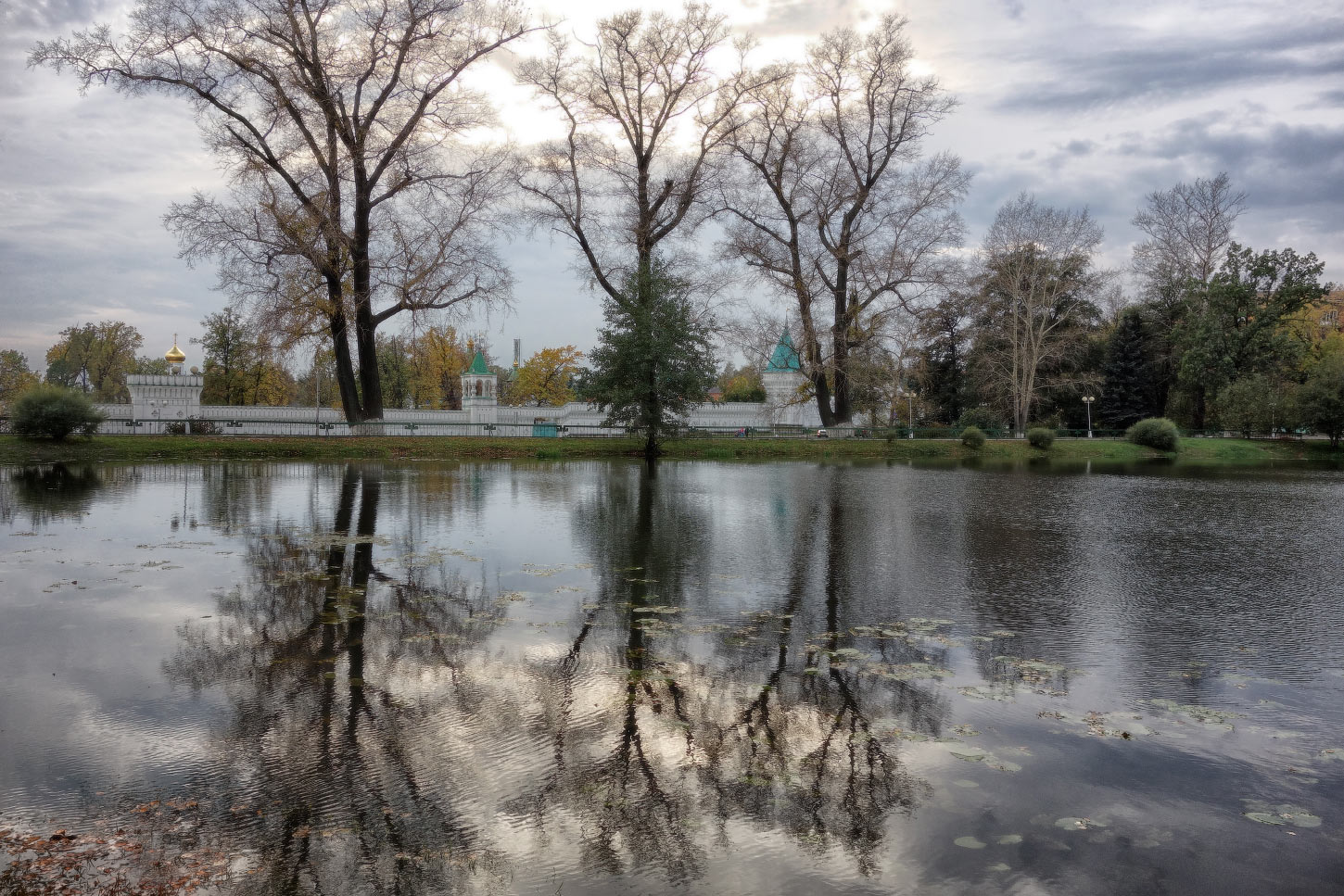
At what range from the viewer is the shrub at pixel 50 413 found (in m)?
27.5

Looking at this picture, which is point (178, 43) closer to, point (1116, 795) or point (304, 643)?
point (304, 643)

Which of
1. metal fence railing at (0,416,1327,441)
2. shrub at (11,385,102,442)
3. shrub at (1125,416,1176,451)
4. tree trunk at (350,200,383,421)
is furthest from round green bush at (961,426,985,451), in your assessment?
shrub at (11,385,102,442)

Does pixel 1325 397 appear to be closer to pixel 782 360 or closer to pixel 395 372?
pixel 782 360

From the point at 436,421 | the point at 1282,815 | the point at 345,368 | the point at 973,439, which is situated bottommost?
the point at 1282,815

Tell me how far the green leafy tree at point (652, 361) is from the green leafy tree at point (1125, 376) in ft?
114

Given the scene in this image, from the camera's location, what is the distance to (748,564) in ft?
33.4

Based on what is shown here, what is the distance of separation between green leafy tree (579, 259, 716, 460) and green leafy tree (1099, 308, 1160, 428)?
34.8m

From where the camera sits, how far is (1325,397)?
45.0 m

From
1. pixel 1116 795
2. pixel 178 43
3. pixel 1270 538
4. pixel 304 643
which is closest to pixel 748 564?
pixel 304 643

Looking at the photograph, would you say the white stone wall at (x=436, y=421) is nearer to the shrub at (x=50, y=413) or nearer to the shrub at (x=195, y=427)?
the shrub at (x=195, y=427)

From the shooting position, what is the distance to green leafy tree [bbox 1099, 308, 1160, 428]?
55406 mm

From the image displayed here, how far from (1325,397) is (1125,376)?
1178 centimetres

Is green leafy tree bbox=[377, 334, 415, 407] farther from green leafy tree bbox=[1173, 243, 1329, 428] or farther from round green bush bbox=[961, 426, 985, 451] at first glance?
green leafy tree bbox=[1173, 243, 1329, 428]

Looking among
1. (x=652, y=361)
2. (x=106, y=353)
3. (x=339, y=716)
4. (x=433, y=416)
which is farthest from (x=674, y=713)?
(x=106, y=353)
